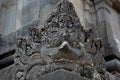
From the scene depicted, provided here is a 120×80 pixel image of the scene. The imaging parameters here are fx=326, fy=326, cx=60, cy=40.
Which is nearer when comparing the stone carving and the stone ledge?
the stone ledge

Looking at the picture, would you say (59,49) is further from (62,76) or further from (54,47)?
(62,76)

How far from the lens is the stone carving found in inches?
133

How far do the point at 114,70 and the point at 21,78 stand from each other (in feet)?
5.19

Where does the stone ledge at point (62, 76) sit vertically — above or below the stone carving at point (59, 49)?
below

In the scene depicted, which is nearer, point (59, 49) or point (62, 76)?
point (62, 76)

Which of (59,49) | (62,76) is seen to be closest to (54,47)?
(59,49)

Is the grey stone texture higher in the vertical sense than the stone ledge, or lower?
higher

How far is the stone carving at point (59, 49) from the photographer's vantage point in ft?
11.1

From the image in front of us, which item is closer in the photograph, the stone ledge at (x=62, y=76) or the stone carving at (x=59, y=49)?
the stone ledge at (x=62, y=76)

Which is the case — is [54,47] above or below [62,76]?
above

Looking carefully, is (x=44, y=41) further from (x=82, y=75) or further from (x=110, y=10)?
(x=110, y=10)

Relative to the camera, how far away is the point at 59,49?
11.2 ft

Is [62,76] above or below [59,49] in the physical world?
below

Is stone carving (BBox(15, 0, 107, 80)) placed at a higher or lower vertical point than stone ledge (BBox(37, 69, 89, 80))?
higher
